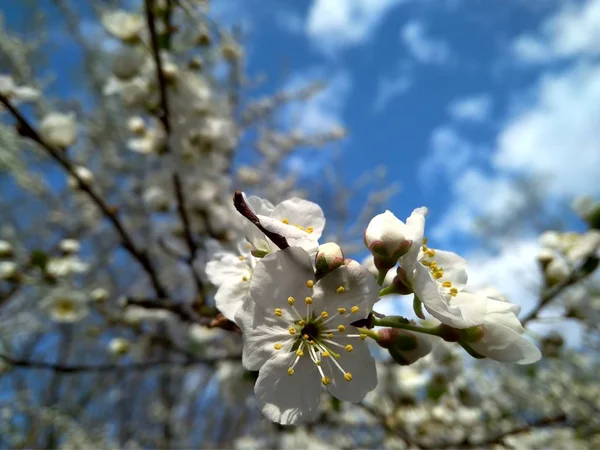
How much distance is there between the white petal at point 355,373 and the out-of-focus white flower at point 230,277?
178 mm

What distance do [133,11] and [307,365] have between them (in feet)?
6.03

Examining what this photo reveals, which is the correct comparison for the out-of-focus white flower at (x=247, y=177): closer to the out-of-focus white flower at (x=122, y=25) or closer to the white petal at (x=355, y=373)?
the out-of-focus white flower at (x=122, y=25)

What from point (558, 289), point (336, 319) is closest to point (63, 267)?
point (336, 319)

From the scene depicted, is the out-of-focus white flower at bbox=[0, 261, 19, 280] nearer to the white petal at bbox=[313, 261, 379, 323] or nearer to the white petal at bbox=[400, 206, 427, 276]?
the white petal at bbox=[313, 261, 379, 323]

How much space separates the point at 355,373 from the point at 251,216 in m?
0.28

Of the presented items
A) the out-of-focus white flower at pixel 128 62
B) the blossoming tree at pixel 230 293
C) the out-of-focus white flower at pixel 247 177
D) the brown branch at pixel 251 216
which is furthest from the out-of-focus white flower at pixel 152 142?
the out-of-focus white flower at pixel 247 177

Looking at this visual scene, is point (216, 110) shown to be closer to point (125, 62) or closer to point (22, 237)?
point (125, 62)

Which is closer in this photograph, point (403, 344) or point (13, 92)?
point (403, 344)

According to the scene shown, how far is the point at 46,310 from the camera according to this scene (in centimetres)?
187

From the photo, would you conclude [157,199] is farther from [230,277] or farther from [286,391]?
[286,391]

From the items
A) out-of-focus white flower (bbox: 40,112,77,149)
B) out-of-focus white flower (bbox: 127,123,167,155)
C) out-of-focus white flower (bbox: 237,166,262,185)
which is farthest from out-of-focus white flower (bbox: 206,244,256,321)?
out-of-focus white flower (bbox: 237,166,262,185)

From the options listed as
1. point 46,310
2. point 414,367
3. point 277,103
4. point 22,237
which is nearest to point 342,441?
point 414,367

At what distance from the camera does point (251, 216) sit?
1.85ft

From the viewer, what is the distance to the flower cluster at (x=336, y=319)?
59cm
